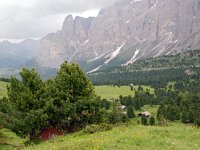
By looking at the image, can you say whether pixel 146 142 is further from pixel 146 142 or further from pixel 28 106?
pixel 28 106

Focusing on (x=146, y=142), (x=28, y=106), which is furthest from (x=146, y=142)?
(x=28, y=106)

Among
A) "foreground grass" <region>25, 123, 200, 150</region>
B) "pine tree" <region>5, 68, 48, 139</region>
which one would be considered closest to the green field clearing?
"foreground grass" <region>25, 123, 200, 150</region>

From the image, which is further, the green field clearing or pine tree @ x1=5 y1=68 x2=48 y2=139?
pine tree @ x1=5 y1=68 x2=48 y2=139

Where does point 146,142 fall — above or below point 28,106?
below

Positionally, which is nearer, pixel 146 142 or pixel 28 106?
pixel 146 142

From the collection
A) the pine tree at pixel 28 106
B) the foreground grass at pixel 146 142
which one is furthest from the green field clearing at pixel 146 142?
the pine tree at pixel 28 106

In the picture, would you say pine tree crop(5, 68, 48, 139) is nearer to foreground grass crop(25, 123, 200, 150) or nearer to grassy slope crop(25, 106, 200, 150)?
grassy slope crop(25, 106, 200, 150)

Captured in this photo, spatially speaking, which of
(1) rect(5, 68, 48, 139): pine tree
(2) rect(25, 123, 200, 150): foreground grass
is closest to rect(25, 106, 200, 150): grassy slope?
(2) rect(25, 123, 200, 150): foreground grass

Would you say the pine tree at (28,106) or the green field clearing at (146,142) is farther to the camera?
the pine tree at (28,106)

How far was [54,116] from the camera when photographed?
198ft

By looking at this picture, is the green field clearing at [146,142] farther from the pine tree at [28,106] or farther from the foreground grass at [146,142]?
the pine tree at [28,106]

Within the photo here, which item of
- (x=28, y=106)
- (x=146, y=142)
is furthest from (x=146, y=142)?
(x=28, y=106)

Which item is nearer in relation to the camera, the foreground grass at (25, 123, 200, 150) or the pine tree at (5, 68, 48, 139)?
the foreground grass at (25, 123, 200, 150)

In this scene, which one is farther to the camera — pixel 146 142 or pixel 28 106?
pixel 28 106
